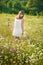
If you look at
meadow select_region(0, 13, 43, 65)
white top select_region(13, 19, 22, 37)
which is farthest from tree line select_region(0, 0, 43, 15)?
white top select_region(13, 19, 22, 37)

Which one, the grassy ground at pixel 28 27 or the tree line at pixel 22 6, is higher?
the tree line at pixel 22 6

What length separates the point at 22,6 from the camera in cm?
1162

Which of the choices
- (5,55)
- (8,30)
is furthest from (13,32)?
(5,55)

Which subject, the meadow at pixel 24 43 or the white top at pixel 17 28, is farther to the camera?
the white top at pixel 17 28

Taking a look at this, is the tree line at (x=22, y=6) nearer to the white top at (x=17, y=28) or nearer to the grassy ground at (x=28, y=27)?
the grassy ground at (x=28, y=27)

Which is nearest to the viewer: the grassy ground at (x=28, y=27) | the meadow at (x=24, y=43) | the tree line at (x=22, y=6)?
the meadow at (x=24, y=43)

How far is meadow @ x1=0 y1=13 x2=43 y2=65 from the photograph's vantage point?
35.0ft

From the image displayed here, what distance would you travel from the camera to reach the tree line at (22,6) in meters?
11.6

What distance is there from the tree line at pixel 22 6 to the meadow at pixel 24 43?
7.6 inches

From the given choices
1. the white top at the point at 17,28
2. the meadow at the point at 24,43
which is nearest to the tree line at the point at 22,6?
the meadow at the point at 24,43

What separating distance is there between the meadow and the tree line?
192 mm

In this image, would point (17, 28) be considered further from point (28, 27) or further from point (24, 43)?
point (24, 43)

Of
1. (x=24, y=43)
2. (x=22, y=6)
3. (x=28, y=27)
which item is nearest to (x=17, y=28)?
(x=28, y=27)

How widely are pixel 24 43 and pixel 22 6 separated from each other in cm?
137
